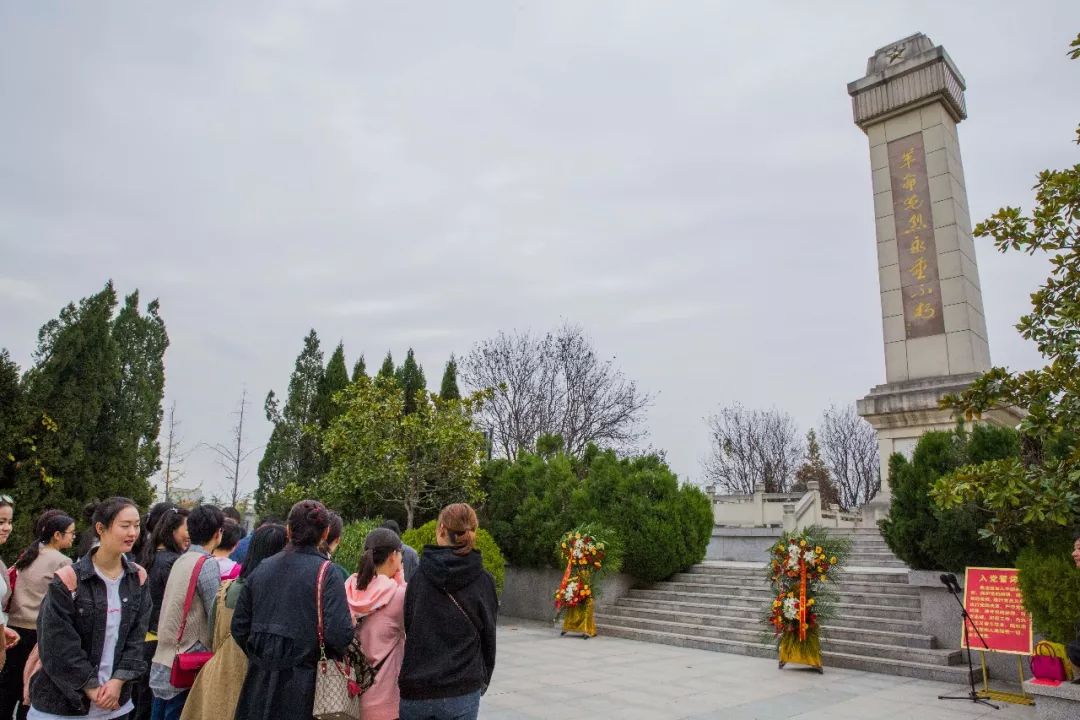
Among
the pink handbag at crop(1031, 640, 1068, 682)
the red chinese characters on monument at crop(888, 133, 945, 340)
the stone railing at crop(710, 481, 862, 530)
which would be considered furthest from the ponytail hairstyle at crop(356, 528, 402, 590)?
the stone railing at crop(710, 481, 862, 530)

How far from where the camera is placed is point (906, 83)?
661 inches

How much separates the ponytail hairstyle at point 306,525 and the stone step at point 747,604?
7.22 metres

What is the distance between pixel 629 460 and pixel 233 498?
16.3m

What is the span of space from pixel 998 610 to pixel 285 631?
6979 mm

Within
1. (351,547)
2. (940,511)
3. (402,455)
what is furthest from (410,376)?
(940,511)

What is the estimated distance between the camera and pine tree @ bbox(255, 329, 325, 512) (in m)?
19.6

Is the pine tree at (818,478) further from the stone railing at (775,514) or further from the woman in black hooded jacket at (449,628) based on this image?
the woman in black hooded jacket at (449,628)

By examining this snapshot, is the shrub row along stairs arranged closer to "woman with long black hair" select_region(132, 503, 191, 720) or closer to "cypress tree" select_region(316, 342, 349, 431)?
"woman with long black hair" select_region(132, 503, 191, 720)

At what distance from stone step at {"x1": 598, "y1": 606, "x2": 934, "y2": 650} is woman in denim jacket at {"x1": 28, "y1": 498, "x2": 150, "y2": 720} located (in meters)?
7.67

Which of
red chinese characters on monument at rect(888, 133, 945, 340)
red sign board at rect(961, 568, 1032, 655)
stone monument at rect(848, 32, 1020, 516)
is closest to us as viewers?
red sign board at rect(961, 568, 1032, 655)

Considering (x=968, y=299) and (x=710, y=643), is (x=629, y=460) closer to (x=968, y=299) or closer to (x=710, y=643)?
(x=710, y=643)

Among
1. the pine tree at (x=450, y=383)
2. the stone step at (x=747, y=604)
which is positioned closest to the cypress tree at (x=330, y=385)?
the pine tree at (x=450, y=383)

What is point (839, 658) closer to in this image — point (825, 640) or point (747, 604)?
point (825, 640)

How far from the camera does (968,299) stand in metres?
15.2
